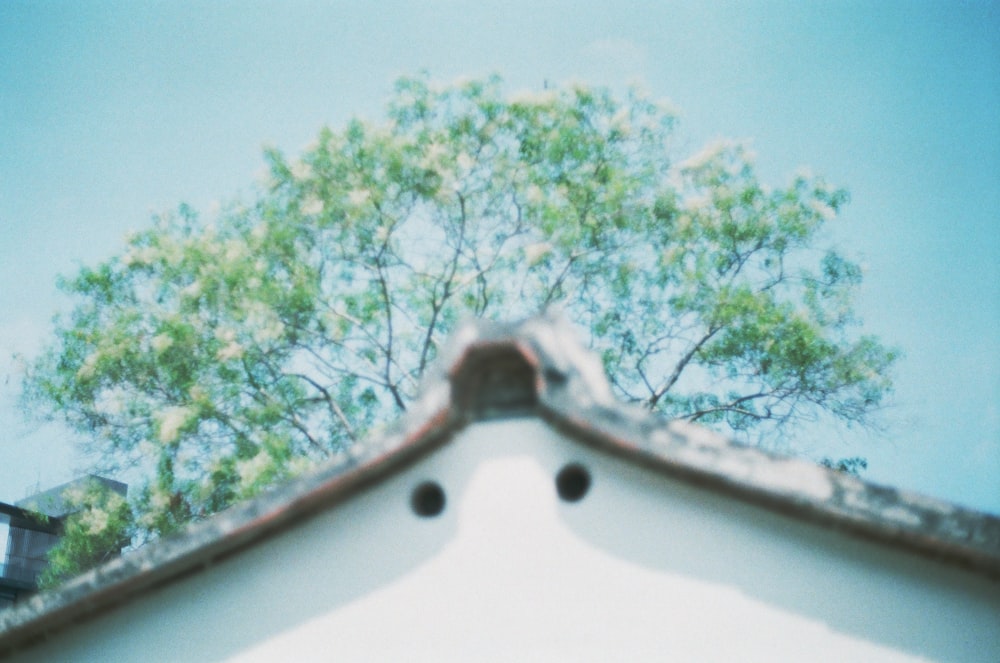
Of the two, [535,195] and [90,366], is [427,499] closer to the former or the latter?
[535,195]

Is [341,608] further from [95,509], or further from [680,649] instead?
[95,509]

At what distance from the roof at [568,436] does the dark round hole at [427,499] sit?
23cm

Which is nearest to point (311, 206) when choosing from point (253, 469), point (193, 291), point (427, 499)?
point (193, 291)

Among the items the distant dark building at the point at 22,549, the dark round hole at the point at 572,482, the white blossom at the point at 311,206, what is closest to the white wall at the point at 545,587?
the dark round hole at the point at 572,482

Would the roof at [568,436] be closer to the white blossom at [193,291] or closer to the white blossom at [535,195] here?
the white blossom at [193,291]

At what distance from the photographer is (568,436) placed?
227 inches

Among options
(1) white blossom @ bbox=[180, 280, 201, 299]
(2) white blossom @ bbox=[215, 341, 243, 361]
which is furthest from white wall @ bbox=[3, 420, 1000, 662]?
(1) white blossom @ bbox=[180, 280, 201, 299]

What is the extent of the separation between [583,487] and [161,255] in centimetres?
1337

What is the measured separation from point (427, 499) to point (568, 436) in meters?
1.14

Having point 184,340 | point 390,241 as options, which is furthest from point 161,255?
point 390,241

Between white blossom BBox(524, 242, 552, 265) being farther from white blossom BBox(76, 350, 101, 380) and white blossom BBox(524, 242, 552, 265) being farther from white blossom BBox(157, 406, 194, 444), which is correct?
white blossom BBox(76, 350, 101, 380)

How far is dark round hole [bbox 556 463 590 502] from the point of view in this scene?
5.73 m

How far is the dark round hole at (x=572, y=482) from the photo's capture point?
5730mm

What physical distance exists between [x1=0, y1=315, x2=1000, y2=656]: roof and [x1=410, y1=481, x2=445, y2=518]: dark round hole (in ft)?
0.75
